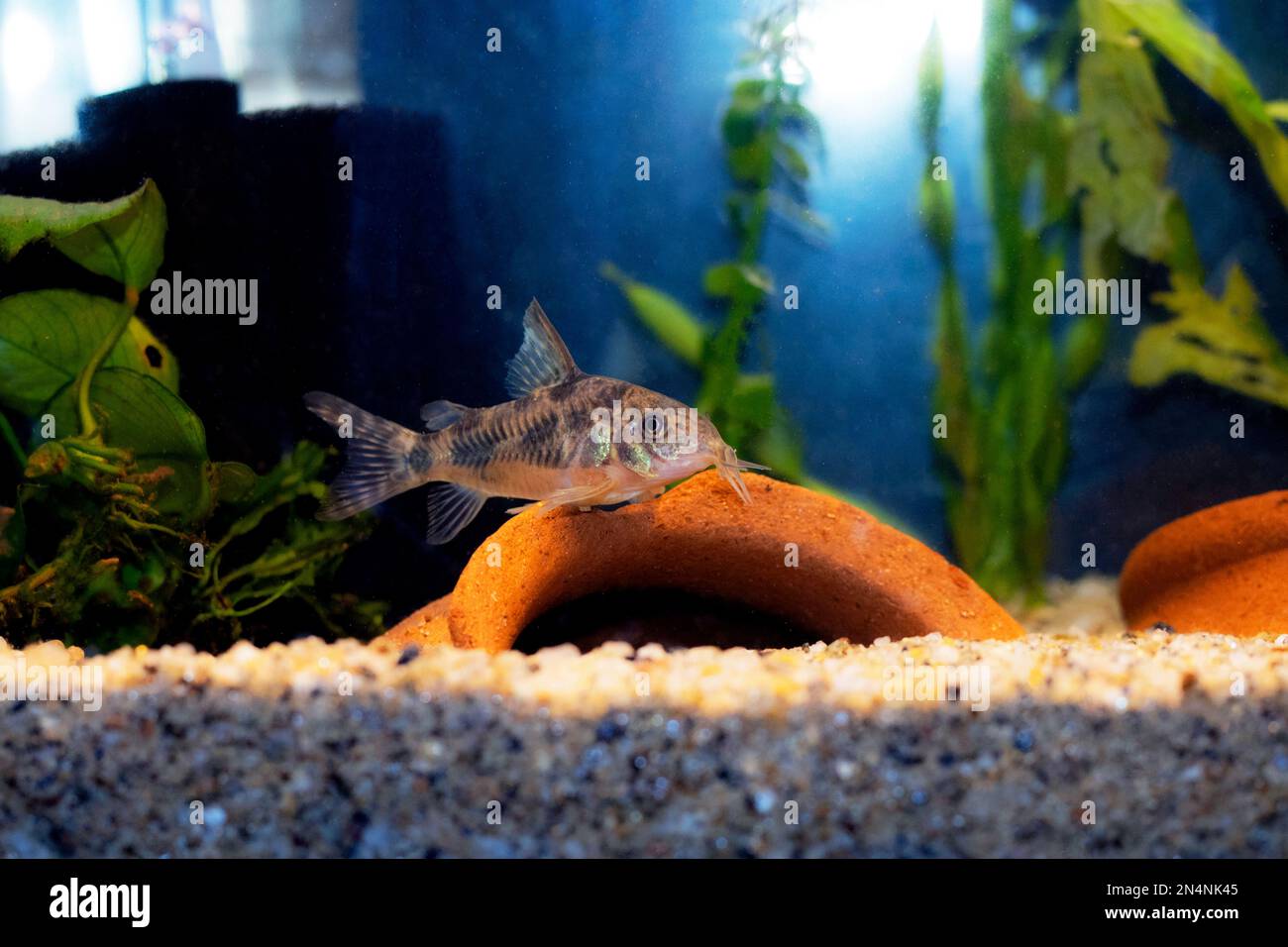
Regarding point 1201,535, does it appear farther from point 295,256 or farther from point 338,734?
point 295,256

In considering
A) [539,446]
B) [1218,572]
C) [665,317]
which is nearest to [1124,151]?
[1218,572]

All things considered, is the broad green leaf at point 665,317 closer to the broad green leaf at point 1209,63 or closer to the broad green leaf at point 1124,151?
the broad green leaf at point 1124,151

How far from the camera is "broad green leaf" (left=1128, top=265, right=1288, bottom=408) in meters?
4.59

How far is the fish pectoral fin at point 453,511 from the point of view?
3.47m

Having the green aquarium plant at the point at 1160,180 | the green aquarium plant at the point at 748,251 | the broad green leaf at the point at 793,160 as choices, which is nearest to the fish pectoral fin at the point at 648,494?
the green aquarium plant at the point at 748,251

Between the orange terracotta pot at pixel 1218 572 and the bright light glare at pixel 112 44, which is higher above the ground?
the bright light glare at pixel 112 44

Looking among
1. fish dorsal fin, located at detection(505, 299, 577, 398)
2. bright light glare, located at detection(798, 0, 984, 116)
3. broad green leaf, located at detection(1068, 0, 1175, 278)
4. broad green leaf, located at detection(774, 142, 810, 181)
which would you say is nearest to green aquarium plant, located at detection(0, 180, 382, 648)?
fish dorsal fin, located at detection(505, 299, 577, 398)

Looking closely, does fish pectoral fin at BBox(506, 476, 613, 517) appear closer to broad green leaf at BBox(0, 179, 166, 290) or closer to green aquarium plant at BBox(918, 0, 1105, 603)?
broad green leaf at BBox(0, 179, 166, 290)

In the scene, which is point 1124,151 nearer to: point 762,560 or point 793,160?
point 793,160

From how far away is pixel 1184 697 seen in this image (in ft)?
6.59

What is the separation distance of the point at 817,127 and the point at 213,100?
2879mm

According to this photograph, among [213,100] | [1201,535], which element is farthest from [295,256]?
[1201,535]

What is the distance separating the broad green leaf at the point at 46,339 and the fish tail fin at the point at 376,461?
103 cm
